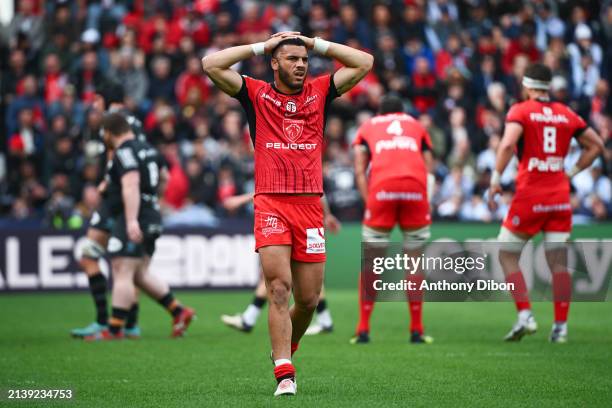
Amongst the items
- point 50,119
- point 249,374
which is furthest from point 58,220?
point 249,374

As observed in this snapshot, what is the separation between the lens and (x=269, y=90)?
320 inches

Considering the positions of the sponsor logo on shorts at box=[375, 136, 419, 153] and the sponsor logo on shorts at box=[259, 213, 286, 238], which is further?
the sponsor logo on shorts at box=[375, 136, 419, 153]

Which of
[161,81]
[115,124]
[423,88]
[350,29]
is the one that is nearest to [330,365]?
[115,124]

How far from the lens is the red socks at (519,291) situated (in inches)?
448

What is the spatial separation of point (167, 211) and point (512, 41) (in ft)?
29.3

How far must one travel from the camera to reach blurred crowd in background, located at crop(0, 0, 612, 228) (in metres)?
20.2

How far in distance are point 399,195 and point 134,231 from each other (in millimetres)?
2743

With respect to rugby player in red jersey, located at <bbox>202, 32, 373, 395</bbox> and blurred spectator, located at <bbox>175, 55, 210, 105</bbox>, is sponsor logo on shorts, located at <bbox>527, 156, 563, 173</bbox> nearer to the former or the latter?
rugby player in red jersey, located at <bbox>202, 32, 373, 395</bbox>

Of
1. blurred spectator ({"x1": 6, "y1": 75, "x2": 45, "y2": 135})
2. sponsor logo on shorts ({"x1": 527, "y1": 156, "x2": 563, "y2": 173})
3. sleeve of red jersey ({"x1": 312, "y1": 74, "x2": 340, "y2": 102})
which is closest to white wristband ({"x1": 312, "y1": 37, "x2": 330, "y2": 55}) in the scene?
sleeve of red jersey ({"x1": 312, "y1": 74, "x2": 340, "y2": 102})

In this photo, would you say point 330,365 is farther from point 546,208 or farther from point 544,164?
point 544,164

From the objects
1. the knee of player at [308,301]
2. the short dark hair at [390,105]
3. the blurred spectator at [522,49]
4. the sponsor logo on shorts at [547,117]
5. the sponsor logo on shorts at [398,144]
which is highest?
the blurred spectator at [522,49]

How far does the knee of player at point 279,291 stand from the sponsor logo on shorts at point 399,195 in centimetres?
392

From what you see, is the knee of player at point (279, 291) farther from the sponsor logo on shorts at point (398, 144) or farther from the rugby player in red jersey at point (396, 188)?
the sponsor logo on shorts at point (398, 144)

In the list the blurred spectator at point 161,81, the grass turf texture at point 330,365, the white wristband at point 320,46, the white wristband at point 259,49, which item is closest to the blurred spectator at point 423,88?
the blurred spectator at point 161,81
